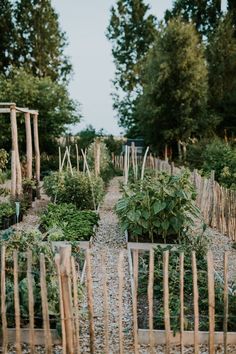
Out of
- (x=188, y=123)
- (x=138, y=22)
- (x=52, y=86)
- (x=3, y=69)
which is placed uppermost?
(x=138, y=22)

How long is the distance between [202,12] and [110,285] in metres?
28.3

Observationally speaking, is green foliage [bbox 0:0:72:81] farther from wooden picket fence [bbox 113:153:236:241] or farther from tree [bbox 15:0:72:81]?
wooden picket fence [bbox 113:153:236:241]

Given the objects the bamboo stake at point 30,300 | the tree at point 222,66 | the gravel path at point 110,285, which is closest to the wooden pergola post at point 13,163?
the gravel path at point 110,285

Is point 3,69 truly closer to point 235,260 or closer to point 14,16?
point 14,16

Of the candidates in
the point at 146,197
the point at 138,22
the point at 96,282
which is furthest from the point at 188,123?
the point at 96,282

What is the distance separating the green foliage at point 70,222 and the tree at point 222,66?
62.0 ft

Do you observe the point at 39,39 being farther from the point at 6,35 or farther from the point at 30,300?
the point at 30,300

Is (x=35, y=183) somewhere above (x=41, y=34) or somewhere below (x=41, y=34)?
below

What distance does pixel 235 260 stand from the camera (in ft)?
25.3

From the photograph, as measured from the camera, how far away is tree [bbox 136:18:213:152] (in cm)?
2452

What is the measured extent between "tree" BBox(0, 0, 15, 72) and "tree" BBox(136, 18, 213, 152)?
11951 mm

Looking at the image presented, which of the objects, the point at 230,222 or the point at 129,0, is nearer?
the point at 230,222

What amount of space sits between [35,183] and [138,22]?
22.0 metres

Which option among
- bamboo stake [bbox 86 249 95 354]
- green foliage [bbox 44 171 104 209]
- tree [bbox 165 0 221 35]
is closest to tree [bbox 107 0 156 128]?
tree [bbox 165 0 221 35]
